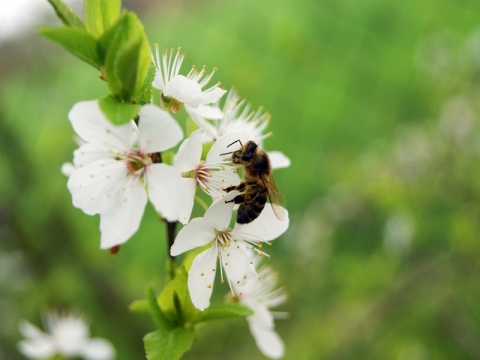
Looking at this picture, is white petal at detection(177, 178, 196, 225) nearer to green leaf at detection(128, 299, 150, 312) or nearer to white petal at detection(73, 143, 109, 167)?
white petal at detection(73, 143, 109, 167)

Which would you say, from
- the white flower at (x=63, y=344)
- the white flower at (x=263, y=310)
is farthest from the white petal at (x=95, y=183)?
the white flower at (x=63, y=344)

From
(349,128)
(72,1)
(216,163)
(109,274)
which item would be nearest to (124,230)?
(216,163)

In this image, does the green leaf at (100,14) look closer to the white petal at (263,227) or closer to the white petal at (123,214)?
the white petal at (123,214)

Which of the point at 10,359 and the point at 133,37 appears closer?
the point at 133,37

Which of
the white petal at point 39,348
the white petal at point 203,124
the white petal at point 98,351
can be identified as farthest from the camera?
the white petal at point 98,351

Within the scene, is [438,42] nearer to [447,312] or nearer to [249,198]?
[447,312]

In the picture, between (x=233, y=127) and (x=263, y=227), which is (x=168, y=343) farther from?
(x=233, y=127)
